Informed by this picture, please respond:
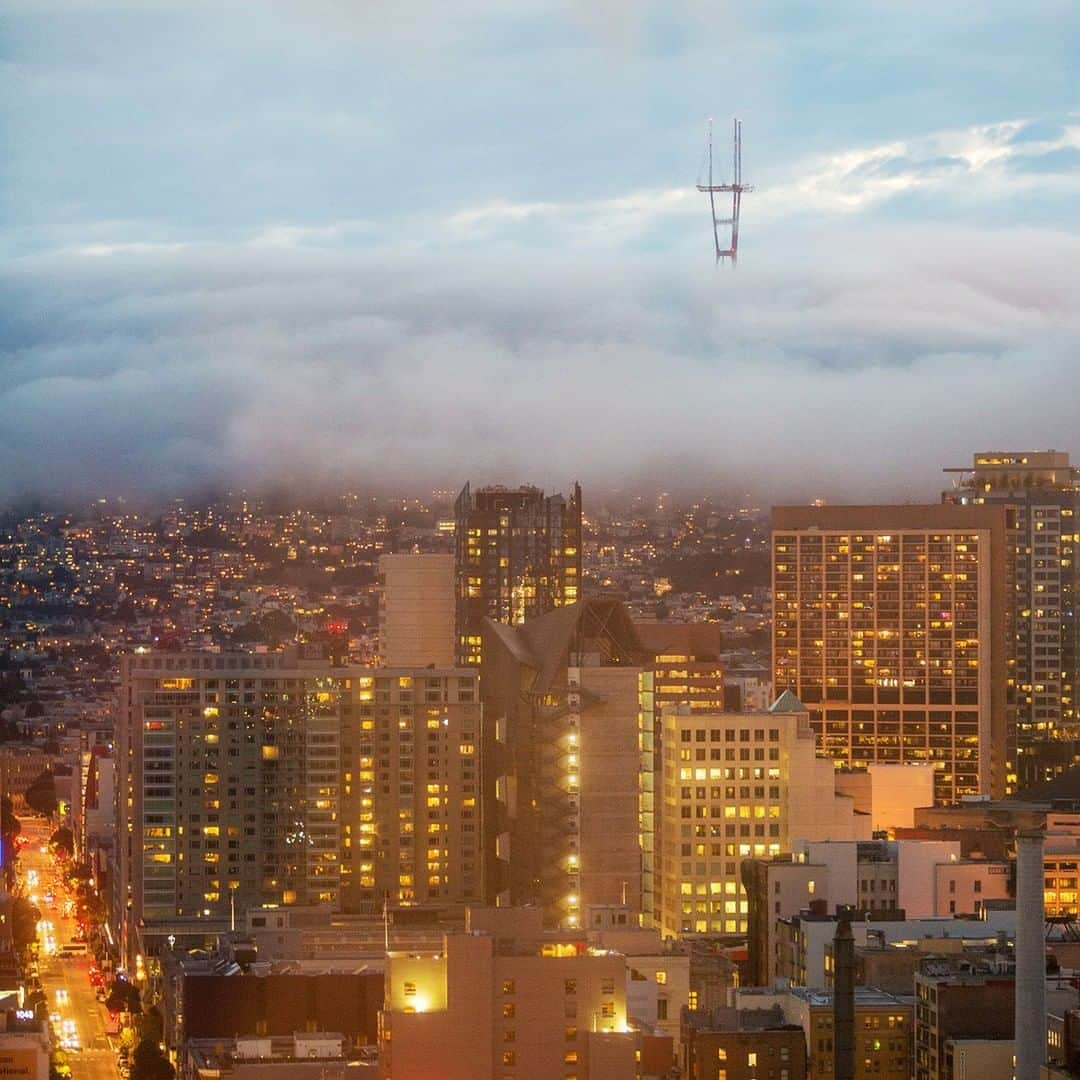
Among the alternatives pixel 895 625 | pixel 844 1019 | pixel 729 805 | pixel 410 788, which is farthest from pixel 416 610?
pixel 844 1019

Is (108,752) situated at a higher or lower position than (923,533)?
lower

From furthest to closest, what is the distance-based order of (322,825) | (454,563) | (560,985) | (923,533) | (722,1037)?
(923,533), (454,563), (322,825), (722,1037), (560,985)

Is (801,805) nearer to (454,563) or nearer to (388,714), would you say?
(388,714)

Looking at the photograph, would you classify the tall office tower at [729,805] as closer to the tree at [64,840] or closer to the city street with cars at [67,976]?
the city street with cars at [67,976]

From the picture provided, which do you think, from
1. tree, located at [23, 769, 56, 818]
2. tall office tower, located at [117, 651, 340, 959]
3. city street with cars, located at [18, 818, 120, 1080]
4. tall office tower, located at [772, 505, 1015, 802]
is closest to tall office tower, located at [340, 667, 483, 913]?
tall office tower, located at [117, 651, 340, 959]

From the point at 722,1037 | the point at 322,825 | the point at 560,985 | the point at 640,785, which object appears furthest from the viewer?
the point at 322,825

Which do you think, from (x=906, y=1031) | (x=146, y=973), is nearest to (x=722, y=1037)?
(x=906, y=1031)

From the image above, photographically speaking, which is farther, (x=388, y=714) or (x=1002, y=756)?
(x=1002, y=756)
